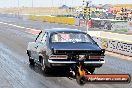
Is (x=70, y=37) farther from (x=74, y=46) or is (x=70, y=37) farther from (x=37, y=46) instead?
(x=37, y=46)

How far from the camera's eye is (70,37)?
12320 mm

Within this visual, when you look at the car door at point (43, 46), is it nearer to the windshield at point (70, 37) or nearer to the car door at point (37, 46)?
the car door at point (37, 46)

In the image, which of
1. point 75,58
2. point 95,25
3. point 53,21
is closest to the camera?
point 75,58

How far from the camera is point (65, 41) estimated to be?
12.1 metres

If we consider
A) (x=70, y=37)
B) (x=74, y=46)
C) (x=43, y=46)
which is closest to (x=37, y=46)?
(x=43, y=46)

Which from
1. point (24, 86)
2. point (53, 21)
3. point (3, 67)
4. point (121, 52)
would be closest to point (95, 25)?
point (53, 21)

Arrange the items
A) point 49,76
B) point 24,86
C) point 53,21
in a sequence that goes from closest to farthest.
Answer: point 24,86 → point 49,76 → point 53,21

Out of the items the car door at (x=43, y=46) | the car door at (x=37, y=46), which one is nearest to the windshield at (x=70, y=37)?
the car door at (x=43, y=46)

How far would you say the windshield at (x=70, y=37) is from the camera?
12177 mm

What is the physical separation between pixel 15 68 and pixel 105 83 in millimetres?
4533

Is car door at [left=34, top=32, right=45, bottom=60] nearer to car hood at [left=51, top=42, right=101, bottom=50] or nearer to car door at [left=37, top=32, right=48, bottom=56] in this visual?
car door at [left=37, top=32, right=48, bottom=56]

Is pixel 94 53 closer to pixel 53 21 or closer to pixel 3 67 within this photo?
pixel 3 67

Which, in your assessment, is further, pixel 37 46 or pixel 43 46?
pixel 37 46

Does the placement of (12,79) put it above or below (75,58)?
below
